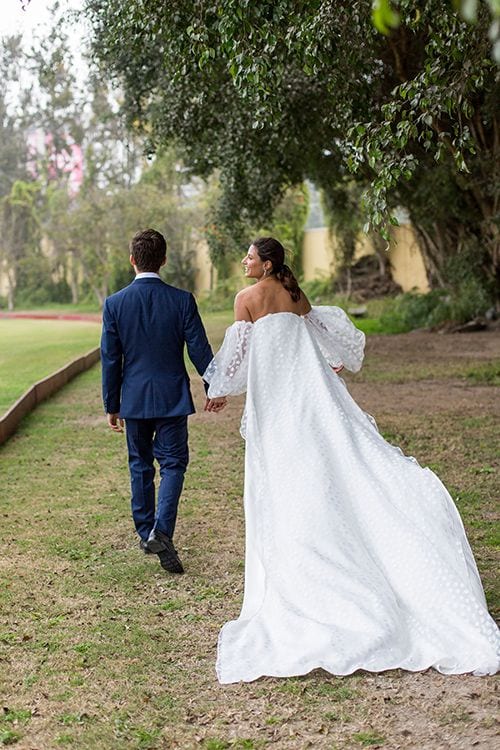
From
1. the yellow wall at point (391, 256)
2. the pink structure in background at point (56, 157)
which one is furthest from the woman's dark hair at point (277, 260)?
the pink structure in background at point (56, 157)

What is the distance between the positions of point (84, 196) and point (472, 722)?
35113 millimetres

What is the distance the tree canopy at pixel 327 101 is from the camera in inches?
250

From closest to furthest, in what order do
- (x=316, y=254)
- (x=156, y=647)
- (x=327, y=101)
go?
1. (x=156, y=647)
2. (x=327, y=101)
3. (x=316, y=254)

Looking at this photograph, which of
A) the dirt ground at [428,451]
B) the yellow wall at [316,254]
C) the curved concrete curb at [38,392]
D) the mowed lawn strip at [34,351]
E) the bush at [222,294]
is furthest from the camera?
the bush at [222,294]

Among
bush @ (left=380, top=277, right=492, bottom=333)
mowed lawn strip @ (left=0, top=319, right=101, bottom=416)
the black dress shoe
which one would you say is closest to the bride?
the black dress shoe

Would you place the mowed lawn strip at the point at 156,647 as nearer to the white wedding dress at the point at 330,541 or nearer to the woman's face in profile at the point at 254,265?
the white wedding dress at the point at 330,541

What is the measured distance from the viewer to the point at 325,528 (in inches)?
174

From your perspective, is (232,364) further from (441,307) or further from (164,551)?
(441,307)

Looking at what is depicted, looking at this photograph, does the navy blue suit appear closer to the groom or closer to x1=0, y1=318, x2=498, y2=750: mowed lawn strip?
the groom

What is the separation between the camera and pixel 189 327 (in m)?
5.36

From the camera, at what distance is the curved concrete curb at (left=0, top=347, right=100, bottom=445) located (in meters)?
10.4

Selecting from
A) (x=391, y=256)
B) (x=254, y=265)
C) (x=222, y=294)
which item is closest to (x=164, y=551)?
(x=254, y=265)

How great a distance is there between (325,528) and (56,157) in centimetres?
4481

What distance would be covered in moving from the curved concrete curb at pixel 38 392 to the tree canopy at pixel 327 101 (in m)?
3.53
